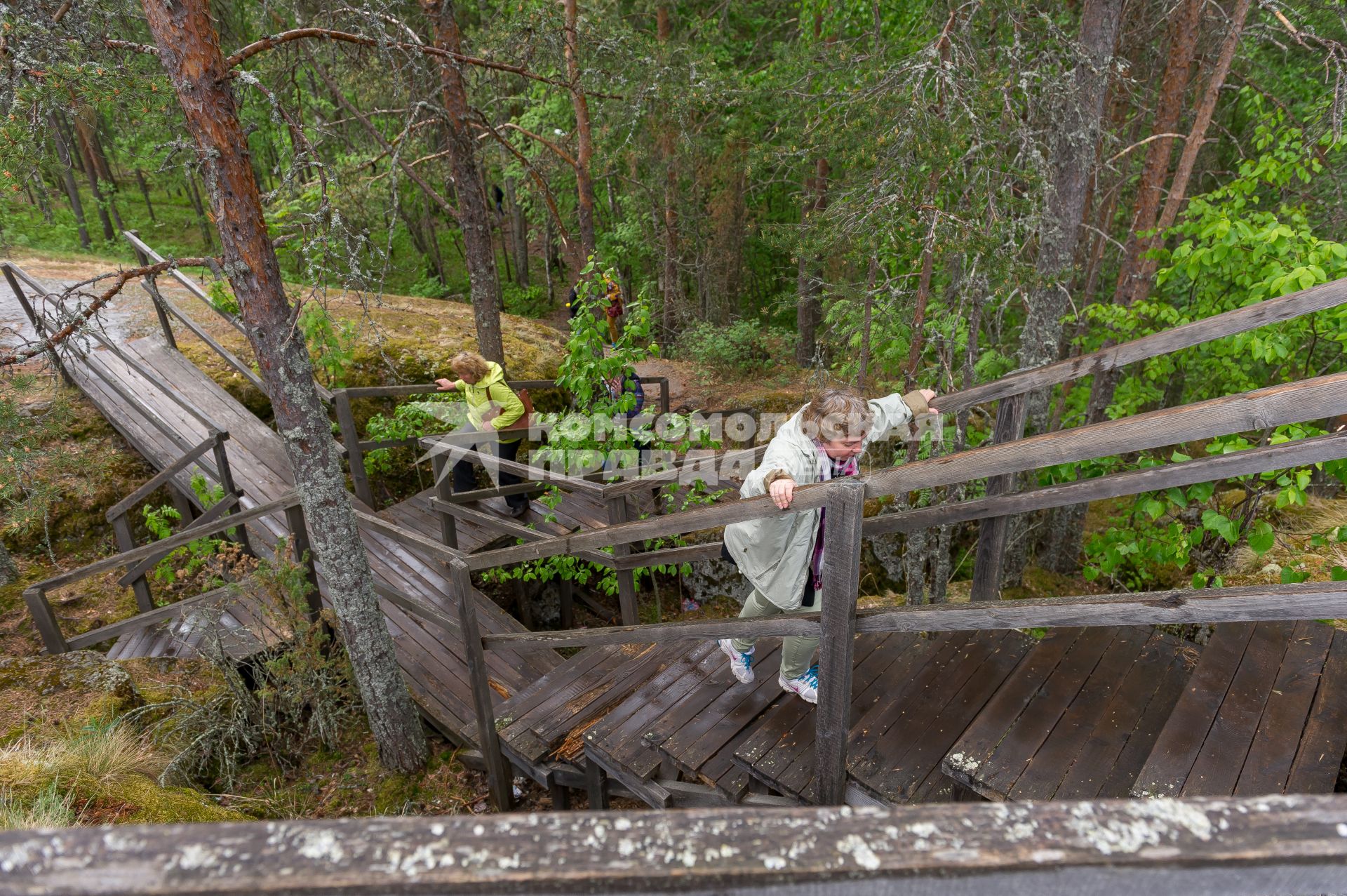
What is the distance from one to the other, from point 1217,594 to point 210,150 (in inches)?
182

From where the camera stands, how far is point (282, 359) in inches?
157

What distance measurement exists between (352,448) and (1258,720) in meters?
7.44

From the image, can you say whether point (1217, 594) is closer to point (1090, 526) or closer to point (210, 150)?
point (210, 150)

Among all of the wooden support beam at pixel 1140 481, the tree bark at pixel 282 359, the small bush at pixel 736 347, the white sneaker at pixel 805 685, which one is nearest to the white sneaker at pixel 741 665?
the white sneaker at pixel 805 685

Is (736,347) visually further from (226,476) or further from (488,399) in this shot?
(226,476)

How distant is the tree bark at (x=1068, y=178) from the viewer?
497cm

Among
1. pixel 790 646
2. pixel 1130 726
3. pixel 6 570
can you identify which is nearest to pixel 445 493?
pixel 790 646

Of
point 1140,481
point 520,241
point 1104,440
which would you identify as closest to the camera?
point 1104,440

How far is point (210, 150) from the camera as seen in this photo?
11.5 ft

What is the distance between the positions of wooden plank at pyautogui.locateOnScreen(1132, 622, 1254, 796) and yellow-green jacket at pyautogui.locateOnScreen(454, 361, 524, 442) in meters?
5.35

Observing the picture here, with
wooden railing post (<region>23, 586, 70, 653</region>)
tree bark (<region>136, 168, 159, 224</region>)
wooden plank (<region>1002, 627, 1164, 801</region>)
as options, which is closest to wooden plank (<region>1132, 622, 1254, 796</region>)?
wooden plank (<region>1002, 627, 1164, 801</region>)

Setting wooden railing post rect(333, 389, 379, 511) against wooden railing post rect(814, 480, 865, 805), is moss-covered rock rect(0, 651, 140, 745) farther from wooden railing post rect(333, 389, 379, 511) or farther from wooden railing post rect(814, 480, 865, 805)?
wooden railing post rect(814, 480, 865, 805)

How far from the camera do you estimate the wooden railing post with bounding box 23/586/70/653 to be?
510 centimetres

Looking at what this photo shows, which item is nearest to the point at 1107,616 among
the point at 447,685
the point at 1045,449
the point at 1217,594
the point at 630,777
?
the point at 1217,594
